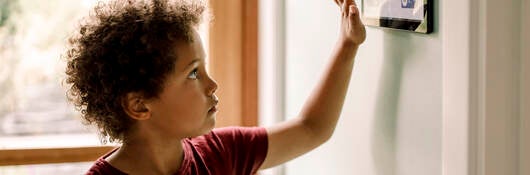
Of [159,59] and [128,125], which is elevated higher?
[159,59]

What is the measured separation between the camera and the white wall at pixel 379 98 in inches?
38.4

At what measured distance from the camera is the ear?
1165 millimetres

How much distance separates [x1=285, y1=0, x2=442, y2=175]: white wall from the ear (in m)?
0.35

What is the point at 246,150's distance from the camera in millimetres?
1334

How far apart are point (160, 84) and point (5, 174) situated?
81 centimetres

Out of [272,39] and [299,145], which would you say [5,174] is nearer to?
[272,39]

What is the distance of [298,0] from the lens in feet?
5.16

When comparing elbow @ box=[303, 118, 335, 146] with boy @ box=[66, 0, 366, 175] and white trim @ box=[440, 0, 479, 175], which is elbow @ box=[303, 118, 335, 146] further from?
white trim @ box=[440, 0, 479, 175]

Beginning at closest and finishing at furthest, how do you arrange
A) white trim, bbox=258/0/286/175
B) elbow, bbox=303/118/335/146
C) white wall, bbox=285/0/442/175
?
white wall, bbox=285/0/442/175, elbow, bbox=303/118/335/146, white trim, bbox=258/0/286/175

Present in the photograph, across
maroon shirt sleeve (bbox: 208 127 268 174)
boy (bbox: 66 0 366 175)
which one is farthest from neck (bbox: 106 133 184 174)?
maroon shirt sleeve (bbox: 208 127 268 174)
